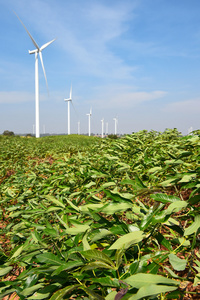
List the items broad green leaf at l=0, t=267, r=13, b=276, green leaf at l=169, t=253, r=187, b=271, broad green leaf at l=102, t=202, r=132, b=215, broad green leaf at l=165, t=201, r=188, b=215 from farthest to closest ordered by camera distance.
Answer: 1. broad green leaf at l=0, t=267, r=13, b=276
2. broad green leaf at l=102, t=202, r=132, b=215
3. broad green leaf at l=165, t=201, r=188, b=215
4. green leaf at l=169, t=253, r=187, b=271

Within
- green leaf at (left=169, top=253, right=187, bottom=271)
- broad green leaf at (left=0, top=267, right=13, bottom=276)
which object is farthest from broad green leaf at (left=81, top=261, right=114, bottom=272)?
broad green leaf at (left=0, top=267, right=13, bottom=276)

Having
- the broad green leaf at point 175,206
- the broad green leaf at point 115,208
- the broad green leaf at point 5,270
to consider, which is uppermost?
the broad green leaf at point 175,206

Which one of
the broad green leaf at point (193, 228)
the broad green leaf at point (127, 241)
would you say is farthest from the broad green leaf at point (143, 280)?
the broad green leaf at point (193, 228)

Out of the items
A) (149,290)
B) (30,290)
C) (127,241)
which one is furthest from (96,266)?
(30,290)

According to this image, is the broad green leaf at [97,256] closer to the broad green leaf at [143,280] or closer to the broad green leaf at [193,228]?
the broad green leaf at [143,280]

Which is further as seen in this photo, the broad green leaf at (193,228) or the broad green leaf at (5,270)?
the broad green leaf at (5,270)

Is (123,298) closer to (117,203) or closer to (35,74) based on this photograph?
(117,203)

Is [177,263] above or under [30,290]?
above

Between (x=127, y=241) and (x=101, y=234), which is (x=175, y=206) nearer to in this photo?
(x=127, y=241)

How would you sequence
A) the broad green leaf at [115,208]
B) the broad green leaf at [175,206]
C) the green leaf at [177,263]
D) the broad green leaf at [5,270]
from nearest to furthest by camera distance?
the green leaf at [177,263], the broad green leaf at [175,206], the broad green leaf at [115,208], the broad green leaf at [5,270]

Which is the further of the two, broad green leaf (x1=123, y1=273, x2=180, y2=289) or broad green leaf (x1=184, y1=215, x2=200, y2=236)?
broad green leaf (x1=184, y1=215, x2=200, y2=236)

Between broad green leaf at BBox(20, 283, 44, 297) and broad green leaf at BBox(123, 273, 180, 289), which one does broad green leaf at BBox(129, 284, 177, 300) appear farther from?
broad green leaf at BBox(20, 283, 44, 297)

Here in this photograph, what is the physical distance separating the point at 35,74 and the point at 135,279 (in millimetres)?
37561

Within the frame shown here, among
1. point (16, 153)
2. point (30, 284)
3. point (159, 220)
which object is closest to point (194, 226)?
point (159, 220)
